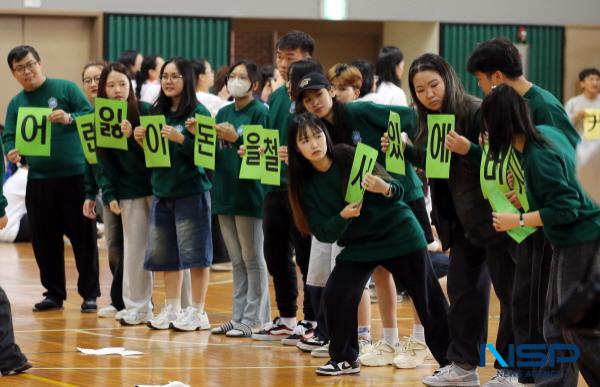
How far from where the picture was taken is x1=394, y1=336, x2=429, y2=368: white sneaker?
6.66m

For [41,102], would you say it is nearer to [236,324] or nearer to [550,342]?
[236,324]

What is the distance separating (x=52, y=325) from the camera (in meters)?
8.12

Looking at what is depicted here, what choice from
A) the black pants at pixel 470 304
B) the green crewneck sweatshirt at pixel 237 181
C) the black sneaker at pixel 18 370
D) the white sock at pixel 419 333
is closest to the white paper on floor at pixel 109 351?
the black sneaker at pixel 18 370

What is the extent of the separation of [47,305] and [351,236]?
344 cm

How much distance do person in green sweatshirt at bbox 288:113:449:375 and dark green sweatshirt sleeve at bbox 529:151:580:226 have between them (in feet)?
4.04

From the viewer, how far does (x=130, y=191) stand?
26.8ft

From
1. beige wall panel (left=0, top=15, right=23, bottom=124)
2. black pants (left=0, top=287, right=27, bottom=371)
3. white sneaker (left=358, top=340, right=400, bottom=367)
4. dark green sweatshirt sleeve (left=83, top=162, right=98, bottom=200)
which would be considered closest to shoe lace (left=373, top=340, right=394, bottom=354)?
white sneaker (left=358, top=340, right=400, bottom=367)

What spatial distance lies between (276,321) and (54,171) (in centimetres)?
225

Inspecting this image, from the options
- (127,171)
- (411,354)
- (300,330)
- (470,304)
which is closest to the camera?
(470,304)

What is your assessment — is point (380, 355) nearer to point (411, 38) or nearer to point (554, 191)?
point (554, 191)

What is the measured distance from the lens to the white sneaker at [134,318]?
8164mm


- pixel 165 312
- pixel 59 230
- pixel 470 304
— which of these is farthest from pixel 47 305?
pixel 470 304

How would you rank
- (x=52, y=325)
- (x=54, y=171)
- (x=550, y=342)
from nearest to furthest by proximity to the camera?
(x=550, y=342) → (x=52, y=325) → (x=54, y=171)

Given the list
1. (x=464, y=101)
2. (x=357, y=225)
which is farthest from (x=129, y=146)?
(x=464, y=101)
